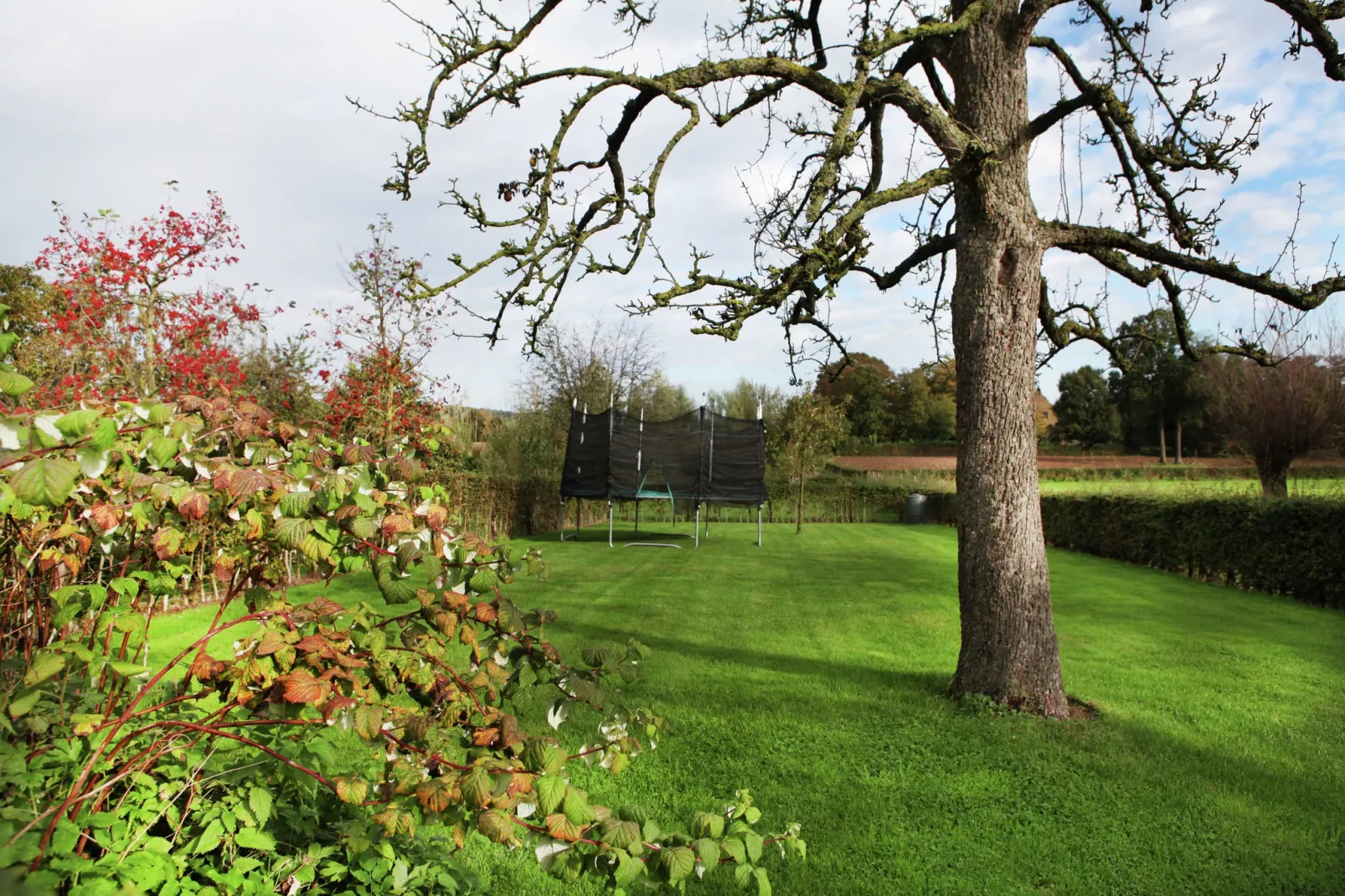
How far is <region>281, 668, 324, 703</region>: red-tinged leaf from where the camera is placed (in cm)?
158

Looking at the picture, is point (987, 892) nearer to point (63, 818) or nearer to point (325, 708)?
point (325, 708)

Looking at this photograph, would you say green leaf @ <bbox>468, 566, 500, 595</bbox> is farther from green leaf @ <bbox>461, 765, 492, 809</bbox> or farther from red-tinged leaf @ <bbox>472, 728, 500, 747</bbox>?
green leaf @ <bbox>461, 765, 492, 809</bbox>

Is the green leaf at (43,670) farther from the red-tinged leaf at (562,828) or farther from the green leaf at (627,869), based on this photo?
the green leaf at (627,869)

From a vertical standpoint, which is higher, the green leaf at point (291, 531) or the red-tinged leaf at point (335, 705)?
the green leaf at point (291, 531)

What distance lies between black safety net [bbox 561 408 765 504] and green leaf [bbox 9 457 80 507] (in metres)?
14.8

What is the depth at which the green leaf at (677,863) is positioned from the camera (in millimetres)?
1402

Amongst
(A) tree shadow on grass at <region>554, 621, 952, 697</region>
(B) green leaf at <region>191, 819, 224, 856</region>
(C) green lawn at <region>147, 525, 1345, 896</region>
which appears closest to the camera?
(B) green leaf at <region>191, 819, 224, 856</region>

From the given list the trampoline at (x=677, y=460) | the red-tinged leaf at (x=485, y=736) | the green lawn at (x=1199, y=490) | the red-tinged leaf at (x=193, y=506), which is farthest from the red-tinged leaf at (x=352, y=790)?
the trampoline at (x=677, y=460)

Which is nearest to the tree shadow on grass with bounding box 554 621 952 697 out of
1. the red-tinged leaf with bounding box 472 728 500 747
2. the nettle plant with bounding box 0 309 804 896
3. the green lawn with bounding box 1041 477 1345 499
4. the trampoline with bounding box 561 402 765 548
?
the nettle plant with bounding box 0 309 804 896

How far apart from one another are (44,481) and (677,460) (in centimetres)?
1541

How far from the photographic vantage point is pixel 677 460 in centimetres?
1648

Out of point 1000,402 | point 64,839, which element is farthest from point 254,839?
point 1000,402

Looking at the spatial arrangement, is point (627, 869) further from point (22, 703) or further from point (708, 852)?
point (22, 703)

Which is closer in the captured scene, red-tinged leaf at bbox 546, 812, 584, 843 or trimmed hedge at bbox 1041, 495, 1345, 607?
red-tinged leaf at bbox 546, 812, 584, 843
